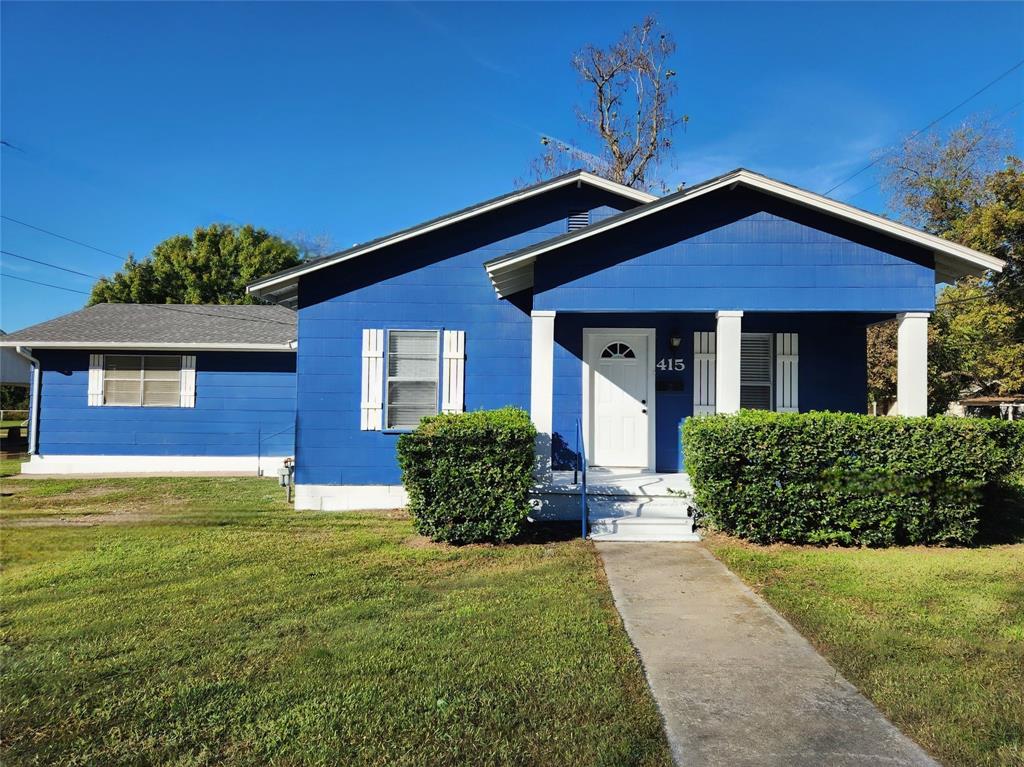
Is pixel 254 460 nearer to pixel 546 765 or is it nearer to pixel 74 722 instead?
pixel 74 722

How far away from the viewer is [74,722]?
301 cm

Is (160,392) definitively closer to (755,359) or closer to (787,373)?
(755,359)

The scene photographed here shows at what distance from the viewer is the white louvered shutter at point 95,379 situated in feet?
41.7

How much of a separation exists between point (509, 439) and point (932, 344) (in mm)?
22534

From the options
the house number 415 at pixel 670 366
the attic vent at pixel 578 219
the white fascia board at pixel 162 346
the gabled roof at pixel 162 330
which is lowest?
Result: the house number 415 at pixel 670 366

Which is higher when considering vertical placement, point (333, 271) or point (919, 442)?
point (333, 271)

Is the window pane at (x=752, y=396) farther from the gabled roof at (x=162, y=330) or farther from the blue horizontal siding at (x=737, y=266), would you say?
the gabled roof at (x=162, y=330)

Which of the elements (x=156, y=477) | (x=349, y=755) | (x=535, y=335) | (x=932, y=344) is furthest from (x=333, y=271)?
(x=932, y=344)

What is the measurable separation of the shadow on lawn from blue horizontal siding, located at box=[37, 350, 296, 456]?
11169 millimetres

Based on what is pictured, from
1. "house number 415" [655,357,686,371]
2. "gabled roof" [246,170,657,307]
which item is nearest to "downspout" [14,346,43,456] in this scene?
"gabled roof" [246,170,657,307]

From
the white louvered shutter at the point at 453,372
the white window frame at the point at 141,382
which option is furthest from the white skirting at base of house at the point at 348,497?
the white window frame at the point at 141,382

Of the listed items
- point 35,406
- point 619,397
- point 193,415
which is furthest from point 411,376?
point 35,406

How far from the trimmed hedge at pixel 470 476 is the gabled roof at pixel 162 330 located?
23.0 ft

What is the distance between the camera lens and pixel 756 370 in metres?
9.31
